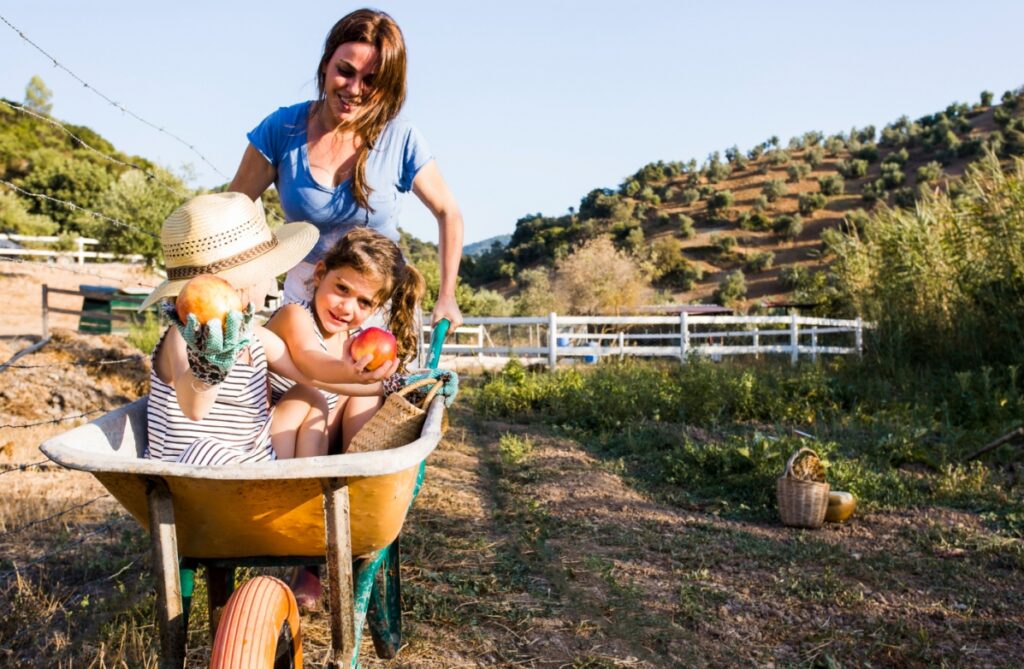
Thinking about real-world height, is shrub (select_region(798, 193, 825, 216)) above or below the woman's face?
above

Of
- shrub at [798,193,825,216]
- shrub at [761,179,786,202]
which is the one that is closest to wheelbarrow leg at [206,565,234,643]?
shrub at [798,193,825,216]

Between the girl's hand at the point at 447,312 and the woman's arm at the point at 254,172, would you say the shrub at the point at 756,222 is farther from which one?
the woman's arm at the point at 254,172

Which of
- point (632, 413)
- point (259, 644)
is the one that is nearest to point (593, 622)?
point (259, 644)

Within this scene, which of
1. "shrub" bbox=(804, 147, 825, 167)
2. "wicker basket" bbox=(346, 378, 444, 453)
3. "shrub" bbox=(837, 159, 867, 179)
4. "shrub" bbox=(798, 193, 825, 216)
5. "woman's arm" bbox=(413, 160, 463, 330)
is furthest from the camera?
"shrub" bbox=(804, 147, 825, 167)

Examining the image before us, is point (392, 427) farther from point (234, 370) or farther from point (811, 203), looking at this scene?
point (811, 203)

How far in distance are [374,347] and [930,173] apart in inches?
2133

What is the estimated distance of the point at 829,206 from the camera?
5466 centimetres

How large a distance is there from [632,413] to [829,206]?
171ft

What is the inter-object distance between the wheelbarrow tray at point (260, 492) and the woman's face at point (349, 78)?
119cm

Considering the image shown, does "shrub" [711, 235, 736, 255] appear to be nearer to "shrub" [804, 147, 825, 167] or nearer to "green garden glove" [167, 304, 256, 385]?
"shrub" [804, 147, 825, 167]

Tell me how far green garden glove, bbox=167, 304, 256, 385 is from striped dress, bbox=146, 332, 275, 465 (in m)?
0.38

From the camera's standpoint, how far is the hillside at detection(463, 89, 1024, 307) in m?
48.4

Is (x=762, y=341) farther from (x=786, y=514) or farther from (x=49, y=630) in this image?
(x=49, y=630)

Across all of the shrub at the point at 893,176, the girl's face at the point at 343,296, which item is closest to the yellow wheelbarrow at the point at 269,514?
the girl's face at the point at 343,296
